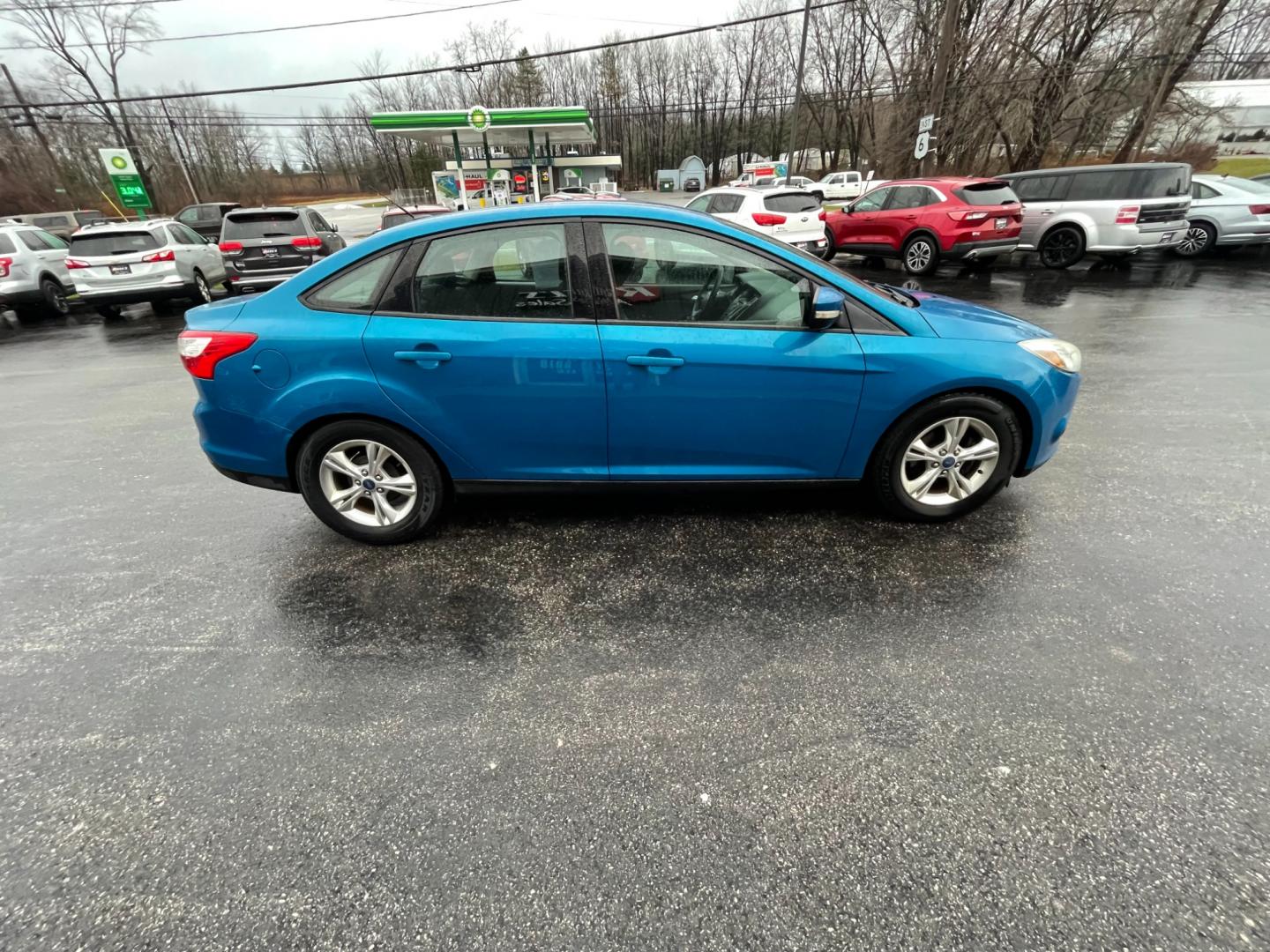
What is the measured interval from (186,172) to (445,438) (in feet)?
175

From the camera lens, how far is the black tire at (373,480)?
3121 mm

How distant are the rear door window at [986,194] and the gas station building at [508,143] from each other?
18.9 m

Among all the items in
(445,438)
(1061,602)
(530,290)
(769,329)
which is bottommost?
(1061,602)

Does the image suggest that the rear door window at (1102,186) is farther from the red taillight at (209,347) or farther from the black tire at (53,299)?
the black tire at (53,299)

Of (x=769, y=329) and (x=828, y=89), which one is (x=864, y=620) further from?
(x=828, y=89)

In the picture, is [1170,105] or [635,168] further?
[635,168]

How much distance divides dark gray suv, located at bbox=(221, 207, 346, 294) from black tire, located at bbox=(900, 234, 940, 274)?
11287 millimetres

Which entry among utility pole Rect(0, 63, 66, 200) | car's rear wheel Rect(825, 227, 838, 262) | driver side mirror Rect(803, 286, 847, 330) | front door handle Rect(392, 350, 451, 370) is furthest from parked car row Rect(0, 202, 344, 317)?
utility pole Rect(0, 63, 66, 200)

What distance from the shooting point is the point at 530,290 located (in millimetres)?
3025

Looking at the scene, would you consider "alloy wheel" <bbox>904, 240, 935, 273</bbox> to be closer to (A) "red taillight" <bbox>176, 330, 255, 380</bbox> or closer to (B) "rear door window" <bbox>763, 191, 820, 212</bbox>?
(B) "rear door window" <bbox>763, 191, 820, 212</bbox>

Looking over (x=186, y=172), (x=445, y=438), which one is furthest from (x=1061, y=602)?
(x=186, y=172)

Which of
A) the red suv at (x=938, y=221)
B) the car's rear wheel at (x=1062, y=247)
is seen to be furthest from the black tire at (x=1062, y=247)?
the red suv at (x=938, y=221)

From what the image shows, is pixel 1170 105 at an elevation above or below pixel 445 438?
above

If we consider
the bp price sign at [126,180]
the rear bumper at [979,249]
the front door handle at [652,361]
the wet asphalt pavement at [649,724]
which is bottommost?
the rear bumper at [979,249]
